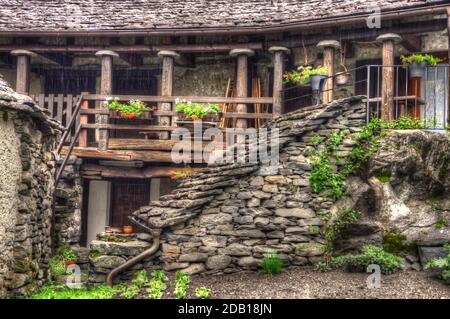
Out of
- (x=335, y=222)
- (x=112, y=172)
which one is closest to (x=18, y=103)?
(x=335, y=222)

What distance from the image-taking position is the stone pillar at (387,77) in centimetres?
921

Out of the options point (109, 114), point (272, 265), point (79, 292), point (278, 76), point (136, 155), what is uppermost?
point (278, 76)

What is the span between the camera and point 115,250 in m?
7.83

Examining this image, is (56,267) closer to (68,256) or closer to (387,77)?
(68,256)

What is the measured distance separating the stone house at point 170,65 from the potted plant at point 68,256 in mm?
471

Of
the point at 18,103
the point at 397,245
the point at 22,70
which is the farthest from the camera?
the point at 22,70

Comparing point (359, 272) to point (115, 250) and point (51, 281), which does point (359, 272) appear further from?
point (51, 281)

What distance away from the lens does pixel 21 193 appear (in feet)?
24.4

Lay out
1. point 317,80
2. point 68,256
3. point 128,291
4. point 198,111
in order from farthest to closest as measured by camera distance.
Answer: point 198,111 < point 68,256 < point 317,80 < point 128,291

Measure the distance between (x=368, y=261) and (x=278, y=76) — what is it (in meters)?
4.81

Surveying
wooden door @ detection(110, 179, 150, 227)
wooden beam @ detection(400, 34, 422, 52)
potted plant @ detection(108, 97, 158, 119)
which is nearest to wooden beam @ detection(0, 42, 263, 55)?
potted plant @ detection(108, 97, 158, 119)

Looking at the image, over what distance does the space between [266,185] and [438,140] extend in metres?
2.73

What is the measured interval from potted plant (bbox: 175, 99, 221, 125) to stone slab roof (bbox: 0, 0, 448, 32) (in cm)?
→ 184

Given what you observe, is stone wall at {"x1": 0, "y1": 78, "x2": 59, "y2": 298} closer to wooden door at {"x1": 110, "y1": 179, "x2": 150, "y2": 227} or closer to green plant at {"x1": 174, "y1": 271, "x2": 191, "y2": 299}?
green plant at {"x1": 174, "y1": 271, "x2": 191, "y2": 299}
